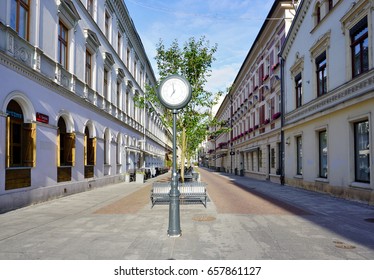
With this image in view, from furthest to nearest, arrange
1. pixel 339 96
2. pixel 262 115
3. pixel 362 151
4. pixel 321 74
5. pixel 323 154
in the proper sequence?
pixel 262 115 < pixel 321 74 < pixel 323 154 < pixel 339 96 < pixel 362 151

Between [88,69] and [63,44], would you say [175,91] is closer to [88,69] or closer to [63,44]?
[63,44]

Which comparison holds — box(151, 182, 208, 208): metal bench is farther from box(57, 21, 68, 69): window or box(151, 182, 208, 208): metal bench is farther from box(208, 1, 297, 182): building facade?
box(208, 1, 297, 182): building facade

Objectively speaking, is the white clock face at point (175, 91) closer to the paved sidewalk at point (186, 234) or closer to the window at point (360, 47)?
the paved sidewalk at point (186, 234)

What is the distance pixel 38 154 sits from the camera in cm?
1191

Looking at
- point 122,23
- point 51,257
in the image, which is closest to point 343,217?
point 51,257

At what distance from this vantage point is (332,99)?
48.3 feet

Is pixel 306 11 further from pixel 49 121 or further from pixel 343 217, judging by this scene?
pixel 49 121

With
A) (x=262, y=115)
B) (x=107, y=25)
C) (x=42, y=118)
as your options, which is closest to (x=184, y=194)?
(x=42, y=118)

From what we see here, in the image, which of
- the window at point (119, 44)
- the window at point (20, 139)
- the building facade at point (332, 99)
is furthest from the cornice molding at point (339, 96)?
the window at point (119, 44)

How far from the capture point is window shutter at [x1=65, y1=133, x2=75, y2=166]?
48.0ft

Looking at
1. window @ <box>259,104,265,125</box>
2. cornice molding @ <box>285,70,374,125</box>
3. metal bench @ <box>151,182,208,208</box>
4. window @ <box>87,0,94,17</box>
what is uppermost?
window @ <box>87,0,94,17</box>

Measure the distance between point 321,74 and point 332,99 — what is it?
7.90ft

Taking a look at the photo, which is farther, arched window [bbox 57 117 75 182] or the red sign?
arched window [bbox 57 117 75 182]

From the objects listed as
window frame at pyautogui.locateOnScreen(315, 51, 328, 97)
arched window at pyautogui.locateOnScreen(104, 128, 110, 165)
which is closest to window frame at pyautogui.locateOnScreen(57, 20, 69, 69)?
arched window at pyautogui.locateOnScreen(104, 128, 110, 165)
